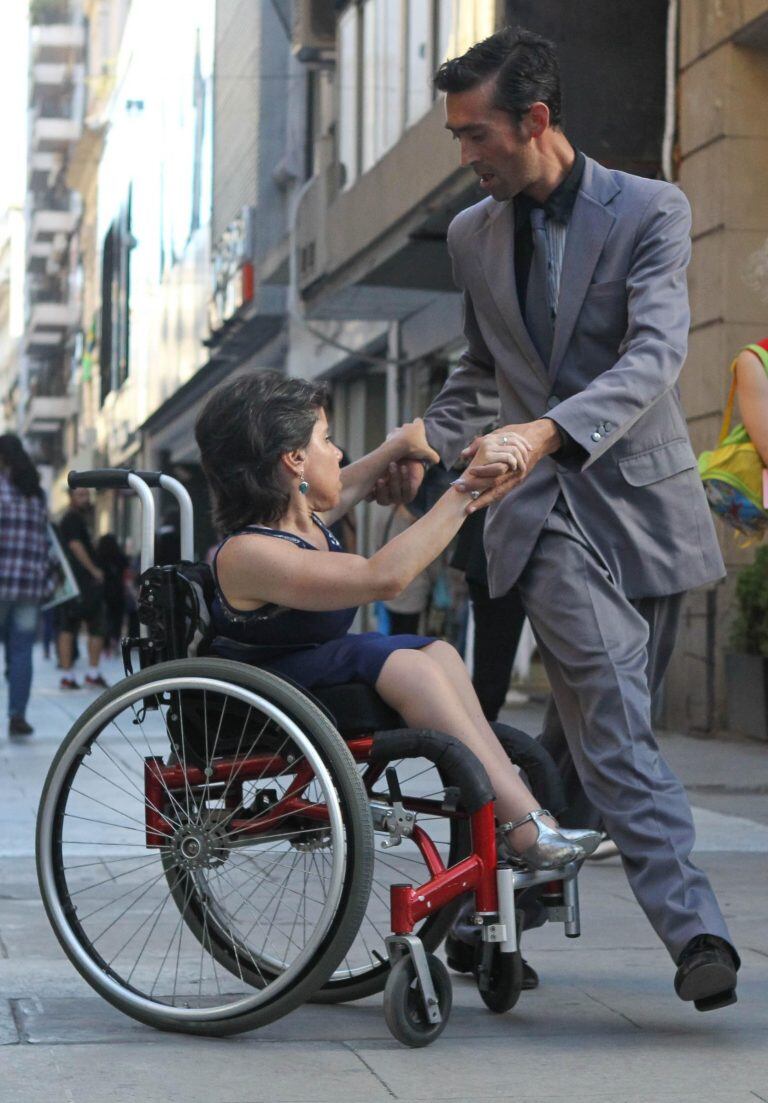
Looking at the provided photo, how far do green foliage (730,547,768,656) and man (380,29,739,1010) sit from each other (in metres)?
5.95

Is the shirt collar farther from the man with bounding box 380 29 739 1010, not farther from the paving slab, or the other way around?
the paving slab

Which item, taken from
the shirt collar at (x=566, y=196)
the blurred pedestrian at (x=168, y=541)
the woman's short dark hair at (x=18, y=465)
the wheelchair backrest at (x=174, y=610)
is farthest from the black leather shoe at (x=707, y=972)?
the blurred pedestrian at (x=168, y=541)

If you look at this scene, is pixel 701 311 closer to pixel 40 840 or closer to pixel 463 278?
pixel 463 278

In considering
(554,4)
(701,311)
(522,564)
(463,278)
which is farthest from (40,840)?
(554,4)

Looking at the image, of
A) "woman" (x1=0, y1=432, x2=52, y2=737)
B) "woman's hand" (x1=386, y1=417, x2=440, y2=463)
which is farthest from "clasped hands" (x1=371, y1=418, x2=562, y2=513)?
"woman" (x1=0, y1=432, x2=52, y2=737)

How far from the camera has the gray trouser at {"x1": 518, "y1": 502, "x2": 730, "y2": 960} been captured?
11.7 ft

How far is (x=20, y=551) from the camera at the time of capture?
11281 millimetres

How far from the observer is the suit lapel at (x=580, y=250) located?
3.80 meters

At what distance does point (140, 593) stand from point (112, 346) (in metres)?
47.9

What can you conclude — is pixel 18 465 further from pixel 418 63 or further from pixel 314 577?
pixel 314 577

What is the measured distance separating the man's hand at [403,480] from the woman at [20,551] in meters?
7.46

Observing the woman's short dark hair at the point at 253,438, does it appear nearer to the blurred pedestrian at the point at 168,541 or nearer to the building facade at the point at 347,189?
the building facade at the point at 347,189

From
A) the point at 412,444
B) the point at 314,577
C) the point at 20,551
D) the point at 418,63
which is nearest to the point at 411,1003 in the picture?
the point at 314,577

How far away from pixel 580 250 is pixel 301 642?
0.94m
